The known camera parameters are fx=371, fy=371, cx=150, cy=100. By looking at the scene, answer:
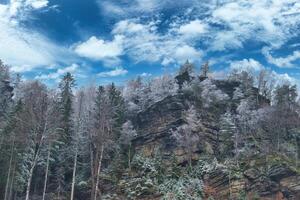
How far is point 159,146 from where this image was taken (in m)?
65.9

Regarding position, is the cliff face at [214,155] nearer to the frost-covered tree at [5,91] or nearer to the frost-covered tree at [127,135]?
the frost-covered tree at [127,135]

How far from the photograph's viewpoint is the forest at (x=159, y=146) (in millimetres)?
49031

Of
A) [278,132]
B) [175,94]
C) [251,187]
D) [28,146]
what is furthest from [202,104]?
[28,146]

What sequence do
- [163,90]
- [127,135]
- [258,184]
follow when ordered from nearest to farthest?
[258,184] → [127,135] → [163,90]

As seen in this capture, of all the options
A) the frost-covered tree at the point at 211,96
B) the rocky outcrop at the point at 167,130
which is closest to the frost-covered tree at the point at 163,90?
the rocky outcrop at the point at 167,130

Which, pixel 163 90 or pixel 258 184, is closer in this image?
pixel 258 184

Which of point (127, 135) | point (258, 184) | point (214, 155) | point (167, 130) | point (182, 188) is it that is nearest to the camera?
point (258, 184)

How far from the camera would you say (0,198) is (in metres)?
52.7

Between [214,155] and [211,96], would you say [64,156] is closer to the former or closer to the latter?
[214,155]

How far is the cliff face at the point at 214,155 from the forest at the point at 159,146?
148 millimetres

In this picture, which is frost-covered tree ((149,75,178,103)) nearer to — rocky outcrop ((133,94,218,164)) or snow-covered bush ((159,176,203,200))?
rocky outcrop ((133,94,218,164))

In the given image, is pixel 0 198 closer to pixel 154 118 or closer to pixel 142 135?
pixel 142 135

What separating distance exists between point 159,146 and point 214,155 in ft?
33.0

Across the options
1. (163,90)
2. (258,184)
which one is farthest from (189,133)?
(163,90)
